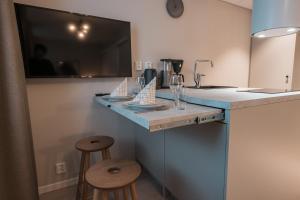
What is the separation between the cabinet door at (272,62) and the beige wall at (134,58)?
0.44 meters

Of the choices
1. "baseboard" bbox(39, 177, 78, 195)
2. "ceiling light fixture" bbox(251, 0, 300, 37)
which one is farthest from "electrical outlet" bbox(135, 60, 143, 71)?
"baseboard" bbox(39, 177, 78, 195)

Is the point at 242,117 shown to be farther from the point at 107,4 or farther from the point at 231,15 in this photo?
the point at 231,15

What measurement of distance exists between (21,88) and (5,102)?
131 mm

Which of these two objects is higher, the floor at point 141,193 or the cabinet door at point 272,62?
the cabinet door at point 272,62

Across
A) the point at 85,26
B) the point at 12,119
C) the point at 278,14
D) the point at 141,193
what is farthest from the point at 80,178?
the point at 278,14

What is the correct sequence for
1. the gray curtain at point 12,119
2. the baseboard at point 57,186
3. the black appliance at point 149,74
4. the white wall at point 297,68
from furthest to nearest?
the white wall at point 297,68 < the black appliance at point 149,74 < the baseboard at point 57,186 < the gray curtain at point 12,119

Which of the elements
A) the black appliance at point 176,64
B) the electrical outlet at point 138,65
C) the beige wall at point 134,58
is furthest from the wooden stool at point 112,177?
the black appliance at point 176,64

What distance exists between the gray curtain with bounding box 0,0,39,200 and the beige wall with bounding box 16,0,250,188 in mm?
384

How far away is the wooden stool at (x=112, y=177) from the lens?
0.99m

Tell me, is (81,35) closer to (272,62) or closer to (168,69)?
(168,69)

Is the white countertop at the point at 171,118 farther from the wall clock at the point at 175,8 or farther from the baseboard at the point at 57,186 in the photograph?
the wall clock at the point at 175,8

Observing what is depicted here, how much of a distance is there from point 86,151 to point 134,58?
1.10 m

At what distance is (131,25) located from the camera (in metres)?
1.95

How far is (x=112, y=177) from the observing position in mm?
1057
